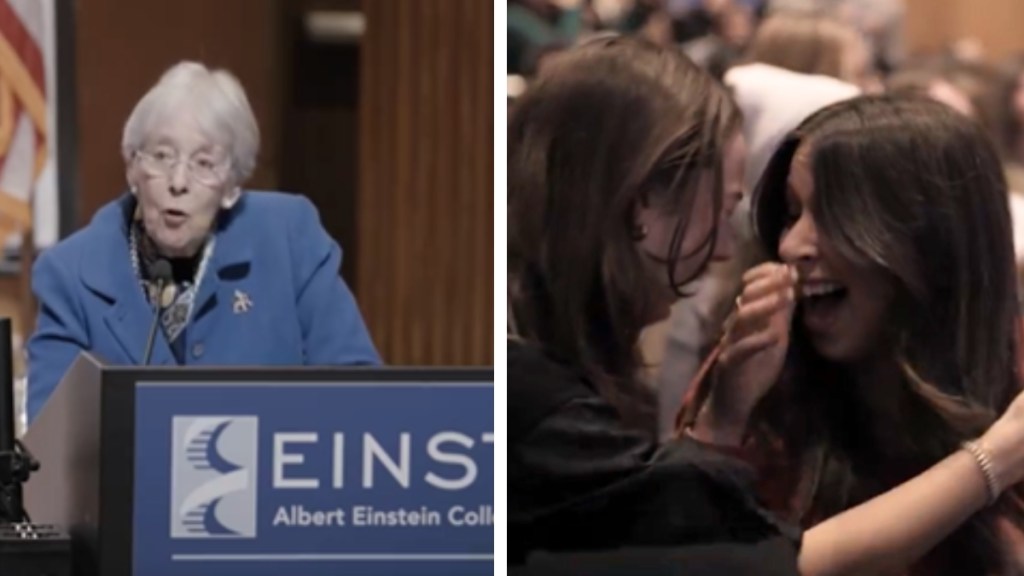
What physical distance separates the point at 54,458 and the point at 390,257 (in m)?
2.94

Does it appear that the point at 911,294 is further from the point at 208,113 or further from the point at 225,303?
the point at 208,113

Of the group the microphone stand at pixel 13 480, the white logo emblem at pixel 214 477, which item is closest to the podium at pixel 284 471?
the white logo emblem at pixel 214 477

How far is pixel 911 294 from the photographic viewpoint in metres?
3.09

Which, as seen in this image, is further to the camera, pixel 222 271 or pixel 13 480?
pixel 222 271

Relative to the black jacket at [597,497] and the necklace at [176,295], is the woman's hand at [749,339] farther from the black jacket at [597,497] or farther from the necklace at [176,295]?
the necklace at [176,295]

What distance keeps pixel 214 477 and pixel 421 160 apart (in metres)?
3.44

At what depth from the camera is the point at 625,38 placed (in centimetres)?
308

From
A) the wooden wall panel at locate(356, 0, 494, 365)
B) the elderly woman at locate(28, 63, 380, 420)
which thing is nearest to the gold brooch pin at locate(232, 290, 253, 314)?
the elderly woman at locate(28, 63, 380, 420)

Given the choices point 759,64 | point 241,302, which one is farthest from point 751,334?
point 241,302

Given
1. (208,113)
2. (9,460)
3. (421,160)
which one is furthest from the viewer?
(421,160)

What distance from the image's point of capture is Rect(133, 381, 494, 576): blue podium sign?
150 inches

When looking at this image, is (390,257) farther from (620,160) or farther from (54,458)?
(620,160)

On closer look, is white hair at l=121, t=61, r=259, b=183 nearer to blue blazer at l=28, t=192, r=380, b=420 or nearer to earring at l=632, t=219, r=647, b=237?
blue blazer at l=28, t=192, r=380, b=420

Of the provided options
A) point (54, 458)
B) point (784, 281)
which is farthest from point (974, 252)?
point (54, 458)
